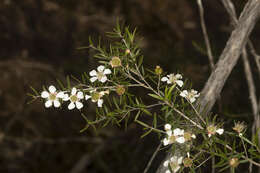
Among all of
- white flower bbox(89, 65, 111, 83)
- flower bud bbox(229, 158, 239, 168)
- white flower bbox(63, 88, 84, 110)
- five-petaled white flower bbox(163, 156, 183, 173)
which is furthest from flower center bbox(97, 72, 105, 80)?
flower bud bbox(229, 158, 239, 168)

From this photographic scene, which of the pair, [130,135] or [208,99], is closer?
[208,99]

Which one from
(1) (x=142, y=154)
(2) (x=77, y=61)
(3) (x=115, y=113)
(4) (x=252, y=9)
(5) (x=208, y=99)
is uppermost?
(2) (x=77, y=61)

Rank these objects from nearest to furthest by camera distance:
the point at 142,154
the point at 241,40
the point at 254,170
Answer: the point at 241,40 → the point at 254,170 → the point at 142,154

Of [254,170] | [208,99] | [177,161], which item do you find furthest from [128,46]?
[254,170]

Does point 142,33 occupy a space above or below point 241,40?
above

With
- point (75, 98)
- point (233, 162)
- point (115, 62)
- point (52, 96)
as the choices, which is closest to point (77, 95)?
point (75, 98)

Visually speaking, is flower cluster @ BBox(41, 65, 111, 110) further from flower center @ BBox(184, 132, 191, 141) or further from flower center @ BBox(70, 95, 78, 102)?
flower center @ BBox(184, 132, 191, 141)

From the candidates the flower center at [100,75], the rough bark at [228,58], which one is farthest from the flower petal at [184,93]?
the flower center at [100,75]

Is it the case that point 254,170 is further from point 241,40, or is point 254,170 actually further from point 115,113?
point 115,113
